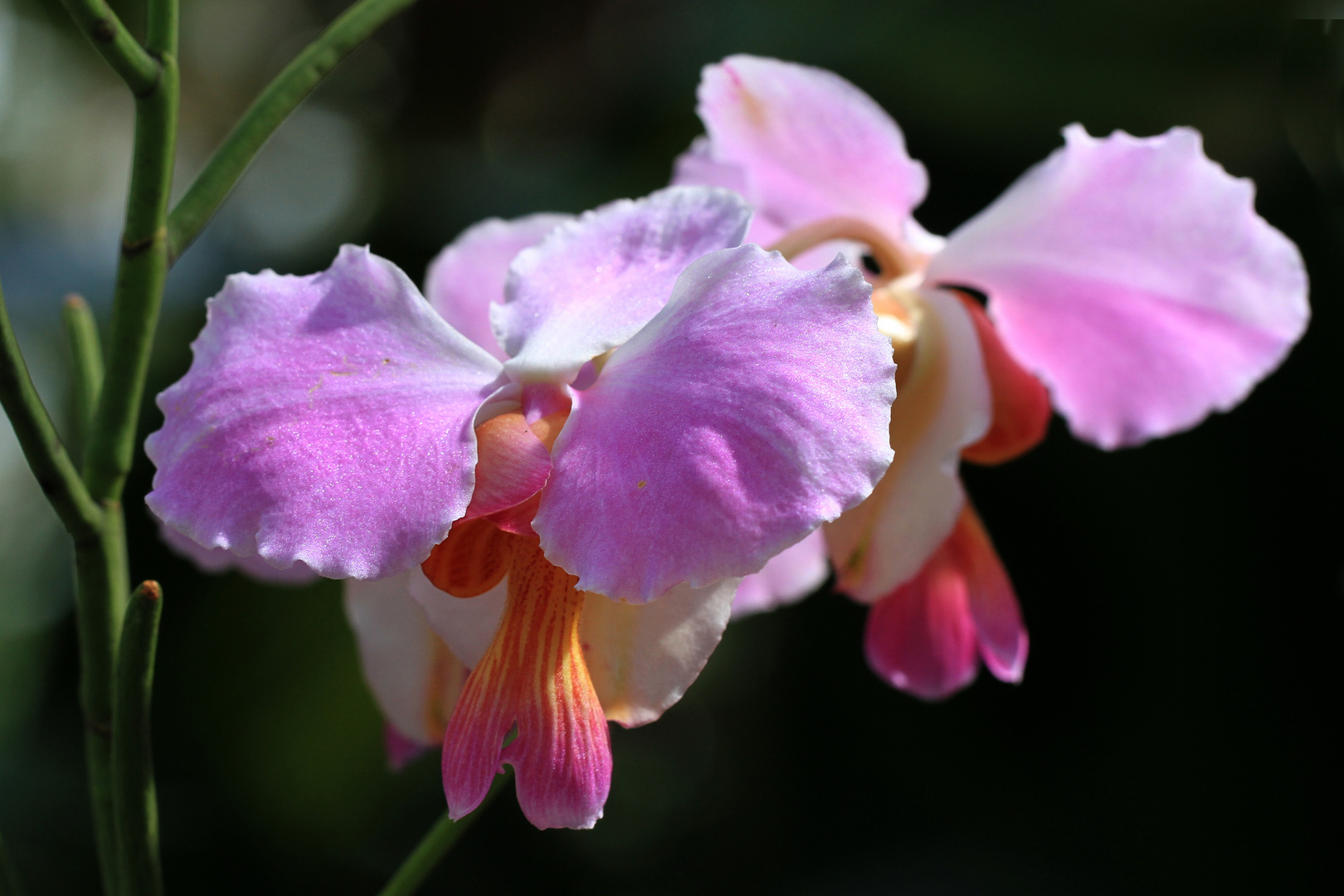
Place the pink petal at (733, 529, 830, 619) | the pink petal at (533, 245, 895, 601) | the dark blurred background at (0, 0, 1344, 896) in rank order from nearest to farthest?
the pink petal at (533, 245, 895, 601)
the pink petal at (733, 529, 830, 619)
the dark blurred background at (0, 0, 1344, 896)

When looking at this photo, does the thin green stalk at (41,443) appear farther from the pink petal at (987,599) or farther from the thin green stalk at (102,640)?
the pink petal at (987,599)

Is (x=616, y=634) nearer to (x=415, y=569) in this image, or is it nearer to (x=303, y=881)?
(x=415, y=569)

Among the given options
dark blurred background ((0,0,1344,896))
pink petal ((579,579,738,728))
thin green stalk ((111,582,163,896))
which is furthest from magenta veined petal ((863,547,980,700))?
dark blurred background ((0,0,1344,896))

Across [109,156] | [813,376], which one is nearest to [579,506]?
[813,376]

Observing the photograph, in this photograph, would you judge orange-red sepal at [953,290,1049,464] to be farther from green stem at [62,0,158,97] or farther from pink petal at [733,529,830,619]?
green stem at [62,0,158,97]

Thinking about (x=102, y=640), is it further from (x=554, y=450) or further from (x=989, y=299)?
(x=989, y=299)

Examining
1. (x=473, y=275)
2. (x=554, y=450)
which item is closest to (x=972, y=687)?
(x=473, y=275)
